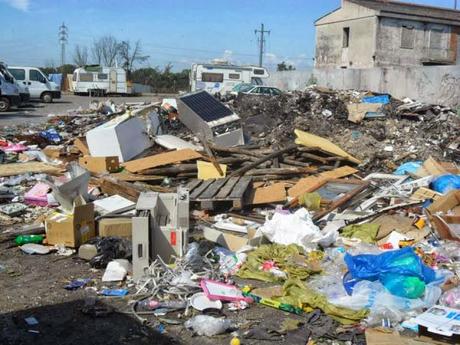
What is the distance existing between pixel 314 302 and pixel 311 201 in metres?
2.97

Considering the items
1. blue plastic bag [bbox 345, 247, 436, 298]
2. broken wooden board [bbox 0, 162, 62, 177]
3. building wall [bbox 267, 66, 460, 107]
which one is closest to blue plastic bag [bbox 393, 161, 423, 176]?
blue plastic bag [bbox 345, 247, 436, 298]

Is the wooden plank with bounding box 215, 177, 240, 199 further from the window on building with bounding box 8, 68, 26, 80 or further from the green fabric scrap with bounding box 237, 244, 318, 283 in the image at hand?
the window on building with bounding box 8, 68, 26, 80

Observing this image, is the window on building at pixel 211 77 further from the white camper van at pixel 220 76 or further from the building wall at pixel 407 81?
the building wall at pixel 407 81

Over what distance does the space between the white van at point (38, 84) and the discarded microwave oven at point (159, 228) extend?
2294cm

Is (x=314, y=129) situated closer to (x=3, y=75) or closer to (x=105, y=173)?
(x=105, y=173)

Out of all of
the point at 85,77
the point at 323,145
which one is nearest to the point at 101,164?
the point at 323,145

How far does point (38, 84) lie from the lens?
2662 cm

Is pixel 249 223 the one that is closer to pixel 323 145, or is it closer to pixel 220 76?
pixel 323 145

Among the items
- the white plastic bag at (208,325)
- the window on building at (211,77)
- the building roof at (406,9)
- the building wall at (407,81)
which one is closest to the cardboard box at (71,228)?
the white plastic bag at (208,325)

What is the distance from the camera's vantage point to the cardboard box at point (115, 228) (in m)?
5.56

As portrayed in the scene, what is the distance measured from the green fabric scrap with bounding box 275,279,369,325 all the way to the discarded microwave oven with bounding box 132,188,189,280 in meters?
1.11

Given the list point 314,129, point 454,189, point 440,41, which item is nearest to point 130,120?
point 314,129

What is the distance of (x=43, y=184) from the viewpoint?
743cm

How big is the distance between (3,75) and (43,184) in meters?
14.2
